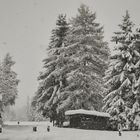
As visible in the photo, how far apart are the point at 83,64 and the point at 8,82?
17278mm

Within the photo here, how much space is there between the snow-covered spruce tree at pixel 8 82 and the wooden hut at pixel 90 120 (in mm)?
17651

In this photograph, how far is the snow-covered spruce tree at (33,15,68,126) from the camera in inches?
1738

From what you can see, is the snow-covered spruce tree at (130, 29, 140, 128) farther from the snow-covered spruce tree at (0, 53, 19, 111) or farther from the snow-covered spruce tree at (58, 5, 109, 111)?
the snow-covered spruce tree at (0, 53, 19, 111)

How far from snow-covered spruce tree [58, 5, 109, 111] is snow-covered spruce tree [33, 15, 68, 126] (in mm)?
1252

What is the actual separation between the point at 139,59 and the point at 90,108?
9742 millimetres

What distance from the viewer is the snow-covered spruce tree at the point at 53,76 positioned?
44.2 meters

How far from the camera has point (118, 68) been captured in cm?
3788

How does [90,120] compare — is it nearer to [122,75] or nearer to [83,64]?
[122,75]

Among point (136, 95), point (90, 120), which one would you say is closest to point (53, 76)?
point (90, 120)

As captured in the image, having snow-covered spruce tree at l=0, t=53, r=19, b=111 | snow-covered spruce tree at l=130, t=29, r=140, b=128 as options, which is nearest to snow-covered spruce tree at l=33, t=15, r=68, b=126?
snow-covered spruce tree at l=0, t=53, r=19, b=111

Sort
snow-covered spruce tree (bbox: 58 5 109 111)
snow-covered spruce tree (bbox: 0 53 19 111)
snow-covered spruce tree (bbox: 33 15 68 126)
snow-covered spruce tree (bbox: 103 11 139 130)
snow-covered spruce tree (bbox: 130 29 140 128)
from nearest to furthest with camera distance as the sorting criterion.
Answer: snow-covered spruce tree (bbox: 130 29 140 128), snow-covered spruce tree (bbox: 103 11 139 130), snow-covered spruce tree (bbox: 58 5 109 111), snow-covered spruce tree (bbox: 33 15 68 126), snow-covered spruce tree (bbox: 0 53 19 111)

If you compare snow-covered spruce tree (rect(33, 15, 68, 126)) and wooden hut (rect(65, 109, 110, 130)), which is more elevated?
snow-covered spruce tree (rect(33, 15, 68, 126))

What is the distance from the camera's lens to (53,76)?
1796 inches

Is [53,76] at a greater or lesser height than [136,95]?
greater
